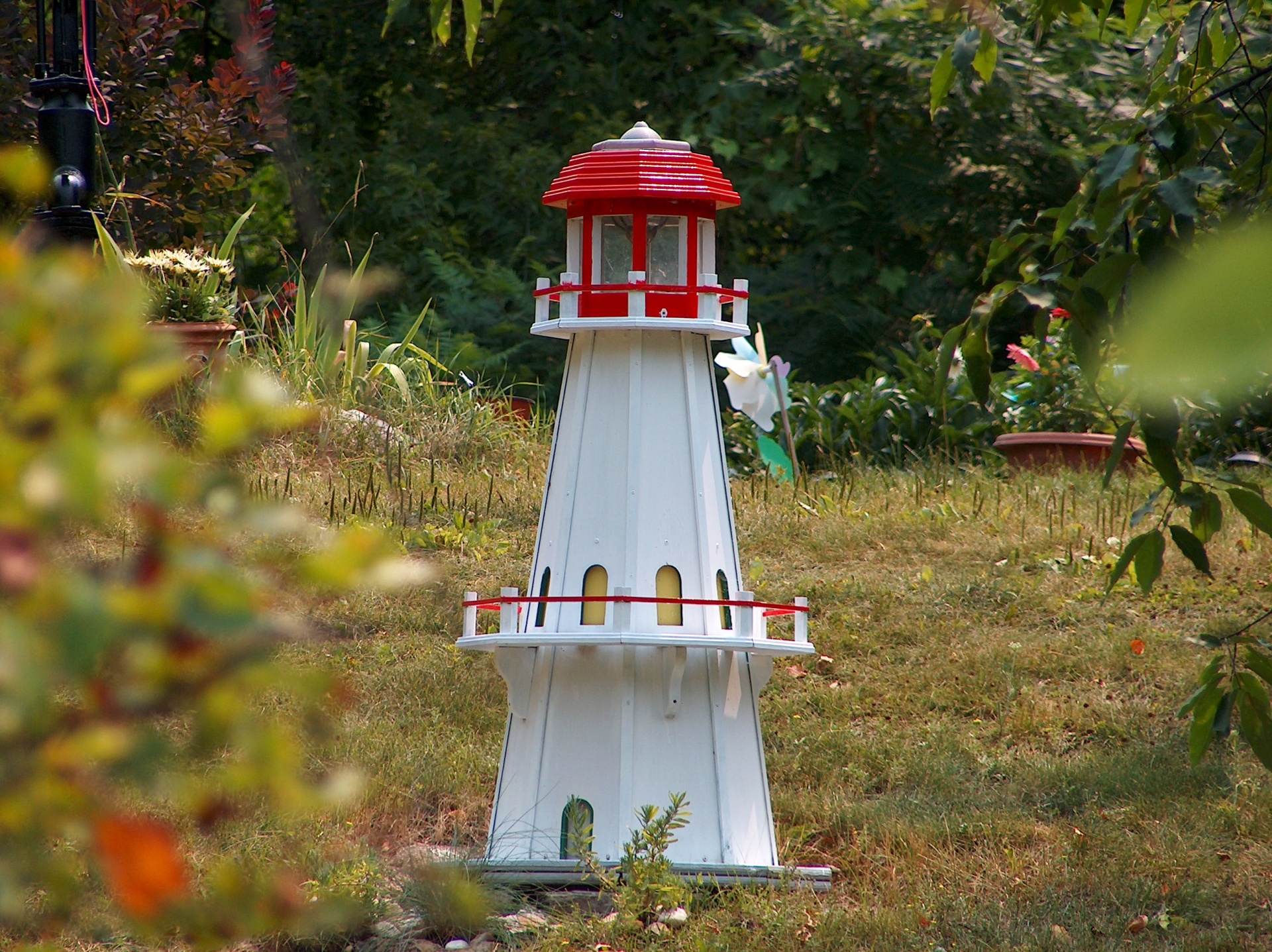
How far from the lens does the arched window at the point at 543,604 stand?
4363 mm

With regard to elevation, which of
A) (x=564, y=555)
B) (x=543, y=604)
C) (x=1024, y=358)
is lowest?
(x=543, y=604)

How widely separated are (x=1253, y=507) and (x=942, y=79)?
1175mm

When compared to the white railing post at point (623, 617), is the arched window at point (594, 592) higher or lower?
higher

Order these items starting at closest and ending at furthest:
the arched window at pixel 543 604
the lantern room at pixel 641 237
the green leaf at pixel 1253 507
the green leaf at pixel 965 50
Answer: the green leaf at pixel 1253 507
the green leaf at pixel 965 50
the lantern room at pixel 641 237
the arched window at pixel 543 604

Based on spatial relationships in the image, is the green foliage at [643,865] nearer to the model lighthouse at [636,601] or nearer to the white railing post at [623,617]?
the model lighthouse at [636,601]

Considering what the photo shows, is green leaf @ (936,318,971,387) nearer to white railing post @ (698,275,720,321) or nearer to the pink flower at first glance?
white railing post @ (698,275,720,321)

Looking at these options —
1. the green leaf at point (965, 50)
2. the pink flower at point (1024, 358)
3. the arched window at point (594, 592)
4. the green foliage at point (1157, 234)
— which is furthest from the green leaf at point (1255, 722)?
the pink flower at point (1024, 358)

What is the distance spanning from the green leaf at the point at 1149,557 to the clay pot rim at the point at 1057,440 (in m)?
6.52

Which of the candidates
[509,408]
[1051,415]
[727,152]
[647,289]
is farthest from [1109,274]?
[727,152]

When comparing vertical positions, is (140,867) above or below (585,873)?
below

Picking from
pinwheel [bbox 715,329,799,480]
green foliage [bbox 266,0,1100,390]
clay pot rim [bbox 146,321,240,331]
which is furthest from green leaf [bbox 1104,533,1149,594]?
green foliage [bbox 266,0,1100,390]

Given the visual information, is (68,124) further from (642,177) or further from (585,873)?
(585,873)

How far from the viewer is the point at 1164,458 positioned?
7.38ft

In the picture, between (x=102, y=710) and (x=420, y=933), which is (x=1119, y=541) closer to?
(x=420, y=933)
